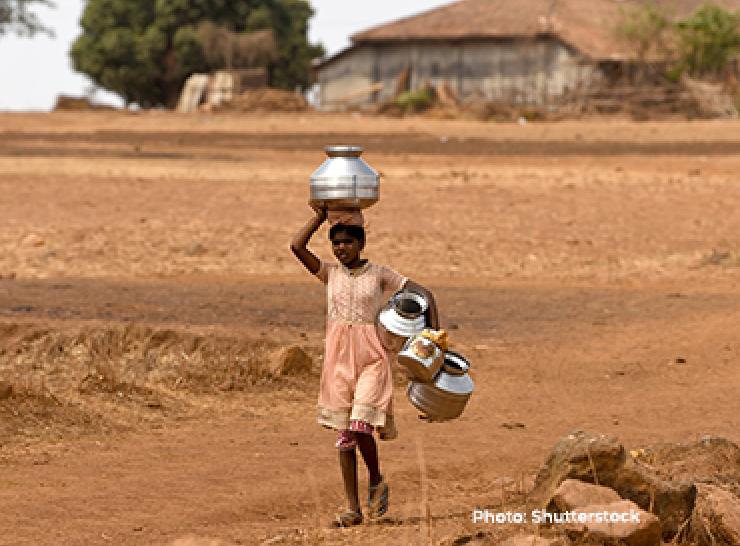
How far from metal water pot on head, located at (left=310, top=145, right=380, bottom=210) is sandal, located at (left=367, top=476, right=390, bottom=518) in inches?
40.1

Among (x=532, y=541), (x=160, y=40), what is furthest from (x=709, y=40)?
(x=532, y=541)

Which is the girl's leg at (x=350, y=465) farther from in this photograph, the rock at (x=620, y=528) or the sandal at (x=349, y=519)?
the rock at (x=620, y=528)

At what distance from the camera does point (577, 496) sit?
513 cm

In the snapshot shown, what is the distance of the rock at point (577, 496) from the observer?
511cm

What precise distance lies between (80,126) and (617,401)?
77.7 feet

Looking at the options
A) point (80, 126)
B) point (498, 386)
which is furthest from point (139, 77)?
point (498, 386)

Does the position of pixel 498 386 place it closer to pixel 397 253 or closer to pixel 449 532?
pixel 449 532

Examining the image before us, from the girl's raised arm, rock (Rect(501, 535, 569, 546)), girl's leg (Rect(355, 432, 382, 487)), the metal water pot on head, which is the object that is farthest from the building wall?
rock (Rect(501, 535, 569, 546))

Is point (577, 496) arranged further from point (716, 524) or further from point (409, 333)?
point (409, 333)

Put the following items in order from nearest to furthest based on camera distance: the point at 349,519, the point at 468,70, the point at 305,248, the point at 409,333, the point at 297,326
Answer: the point at 409,333
the point at 349,519
the point at 305,248
the point at 297,326
the point at 468,70

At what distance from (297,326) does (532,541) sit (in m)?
5.80

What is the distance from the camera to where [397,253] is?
14.2 metres

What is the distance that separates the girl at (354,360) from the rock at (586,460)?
589 millimetres

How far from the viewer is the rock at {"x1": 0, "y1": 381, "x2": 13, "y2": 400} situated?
747cm
